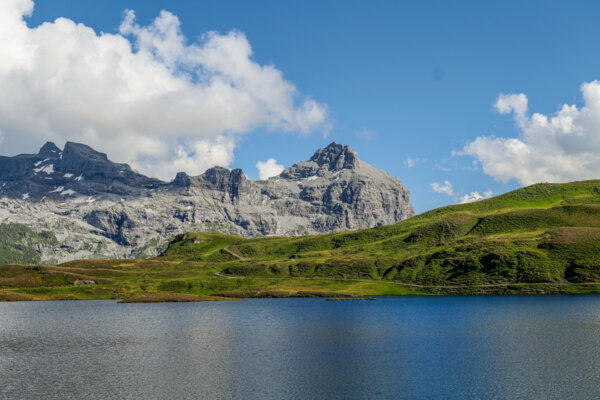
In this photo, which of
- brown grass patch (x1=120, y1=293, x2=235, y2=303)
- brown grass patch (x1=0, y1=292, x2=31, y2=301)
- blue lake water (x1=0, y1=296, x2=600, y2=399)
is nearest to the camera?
blue lake water (x1=0, y1=296, x2=600, y2=399)

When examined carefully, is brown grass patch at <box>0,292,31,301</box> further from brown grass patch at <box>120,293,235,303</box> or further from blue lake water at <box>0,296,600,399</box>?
blue lake water at <box>0,296,600,399</box>

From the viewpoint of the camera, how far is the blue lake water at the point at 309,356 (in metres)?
51.7

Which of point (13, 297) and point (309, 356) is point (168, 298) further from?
point (309, 356)

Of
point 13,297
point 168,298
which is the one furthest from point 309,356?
point 13,297

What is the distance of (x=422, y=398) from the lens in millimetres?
47719

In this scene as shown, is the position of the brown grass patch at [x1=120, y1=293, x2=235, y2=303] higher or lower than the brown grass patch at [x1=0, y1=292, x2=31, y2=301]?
lower

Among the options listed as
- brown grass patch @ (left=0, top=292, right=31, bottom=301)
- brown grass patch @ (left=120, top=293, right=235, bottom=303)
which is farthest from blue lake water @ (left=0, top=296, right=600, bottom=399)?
brown grass patch @ (left=0, top=292, right=31, bottom=301)

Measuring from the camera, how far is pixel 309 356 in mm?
69688

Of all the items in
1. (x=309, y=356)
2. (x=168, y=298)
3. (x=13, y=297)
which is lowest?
(x=309, y=356)

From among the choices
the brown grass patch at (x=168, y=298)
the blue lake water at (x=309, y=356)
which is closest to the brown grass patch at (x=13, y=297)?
the brown grass patch at (x=168, y=298)

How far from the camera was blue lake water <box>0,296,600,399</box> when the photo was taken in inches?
2037

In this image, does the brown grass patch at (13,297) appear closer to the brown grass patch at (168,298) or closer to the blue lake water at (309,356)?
the brown grass patch at (168,298)

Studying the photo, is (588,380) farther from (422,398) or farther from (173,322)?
(173,322)

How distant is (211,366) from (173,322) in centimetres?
5487
